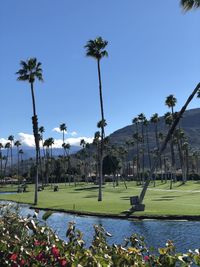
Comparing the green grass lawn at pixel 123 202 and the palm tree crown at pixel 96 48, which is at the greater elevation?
the palm tree crown at pixel 96 48

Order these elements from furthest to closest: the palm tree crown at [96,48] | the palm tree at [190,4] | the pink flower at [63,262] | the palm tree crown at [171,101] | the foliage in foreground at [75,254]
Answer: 1. the palm tree crown at [171,101]
2. the palm tree crown at [96,48]
3. the palm tree at [190,4]
4. the pink flower at [63,262]
5. the foliage in foreground at [75,254]

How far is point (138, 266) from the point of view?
21.8 ft

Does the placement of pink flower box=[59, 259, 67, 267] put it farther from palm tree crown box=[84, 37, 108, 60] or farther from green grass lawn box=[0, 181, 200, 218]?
palm tree crown box=[84, 37, 108, 60]

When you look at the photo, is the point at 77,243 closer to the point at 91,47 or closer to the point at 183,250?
the point at 183,250

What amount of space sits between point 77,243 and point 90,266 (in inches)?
60.3

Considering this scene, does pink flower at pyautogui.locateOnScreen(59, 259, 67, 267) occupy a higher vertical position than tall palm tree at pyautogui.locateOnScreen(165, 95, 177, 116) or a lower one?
lower

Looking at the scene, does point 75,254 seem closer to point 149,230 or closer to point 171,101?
point 149,230

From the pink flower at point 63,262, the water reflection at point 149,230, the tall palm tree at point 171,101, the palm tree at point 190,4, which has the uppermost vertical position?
the tall palm tree at point 171,101

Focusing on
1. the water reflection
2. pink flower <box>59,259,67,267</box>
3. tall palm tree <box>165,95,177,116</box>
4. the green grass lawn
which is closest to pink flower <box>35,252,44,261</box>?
pink flower <box>59,259,67,267</box>

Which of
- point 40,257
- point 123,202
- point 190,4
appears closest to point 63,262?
point 40,257

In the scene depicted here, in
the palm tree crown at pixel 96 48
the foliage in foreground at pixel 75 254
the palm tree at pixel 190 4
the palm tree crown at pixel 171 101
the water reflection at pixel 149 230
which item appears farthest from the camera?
the palm tree crown at pixel 171 101

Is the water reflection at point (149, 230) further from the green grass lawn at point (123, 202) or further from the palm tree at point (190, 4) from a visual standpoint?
the palm tree at point (190, 4)

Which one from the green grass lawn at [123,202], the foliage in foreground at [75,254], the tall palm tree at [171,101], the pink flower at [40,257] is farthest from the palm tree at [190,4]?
the tall palm tree at [171,101]

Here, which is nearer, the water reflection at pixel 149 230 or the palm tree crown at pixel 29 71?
the water reflection at pixel 149 230
